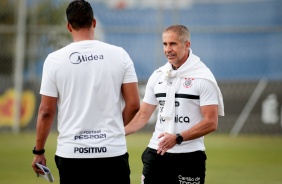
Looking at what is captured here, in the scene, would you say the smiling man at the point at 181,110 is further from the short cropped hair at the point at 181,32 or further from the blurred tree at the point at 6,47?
the blurred tree at the point at 6,47

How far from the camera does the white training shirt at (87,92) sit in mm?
5961

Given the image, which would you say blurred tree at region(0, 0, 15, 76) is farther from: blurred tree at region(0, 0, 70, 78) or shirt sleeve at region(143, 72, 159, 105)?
shirt sleeve at region(143, 72, 159, 105)

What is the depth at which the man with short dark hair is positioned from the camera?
5.97 m

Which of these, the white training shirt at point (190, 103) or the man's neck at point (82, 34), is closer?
the man's neck at point (82, 34)

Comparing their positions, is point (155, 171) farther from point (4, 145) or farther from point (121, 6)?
point (121, 6)

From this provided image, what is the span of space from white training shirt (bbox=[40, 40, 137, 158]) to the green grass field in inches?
242

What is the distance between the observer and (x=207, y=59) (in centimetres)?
2330

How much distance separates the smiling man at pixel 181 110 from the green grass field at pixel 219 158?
4966 millimetres

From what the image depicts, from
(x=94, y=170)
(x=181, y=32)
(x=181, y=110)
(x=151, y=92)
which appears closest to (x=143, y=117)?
(x=151, y=92)

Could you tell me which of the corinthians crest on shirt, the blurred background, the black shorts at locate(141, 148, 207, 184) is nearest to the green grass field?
the blurred background

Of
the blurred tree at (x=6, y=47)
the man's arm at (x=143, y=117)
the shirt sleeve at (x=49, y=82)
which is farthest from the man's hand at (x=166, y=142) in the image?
the blurred tree at (x=6, y=47)

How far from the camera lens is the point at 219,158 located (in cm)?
1630

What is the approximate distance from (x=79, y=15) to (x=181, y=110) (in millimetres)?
1677

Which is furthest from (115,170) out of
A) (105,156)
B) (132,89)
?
(132,89)
